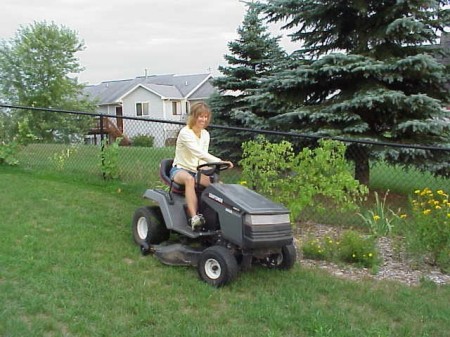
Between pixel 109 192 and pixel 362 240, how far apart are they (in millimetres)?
3996

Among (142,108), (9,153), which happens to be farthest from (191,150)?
(142,108)

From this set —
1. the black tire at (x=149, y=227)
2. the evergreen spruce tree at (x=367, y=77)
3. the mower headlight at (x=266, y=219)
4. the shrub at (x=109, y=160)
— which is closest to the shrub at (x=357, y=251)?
the mower headlight at (x=266, y=219)

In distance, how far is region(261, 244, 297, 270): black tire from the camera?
4.27 metres

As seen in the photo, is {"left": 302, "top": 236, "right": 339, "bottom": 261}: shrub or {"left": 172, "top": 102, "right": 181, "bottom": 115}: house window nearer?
{"left": 302, "top": 236, "right": 339, "bottom": 261}: shrub

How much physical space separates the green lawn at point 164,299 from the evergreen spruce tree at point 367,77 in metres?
3.39

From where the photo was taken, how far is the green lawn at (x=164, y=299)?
10.4 feet

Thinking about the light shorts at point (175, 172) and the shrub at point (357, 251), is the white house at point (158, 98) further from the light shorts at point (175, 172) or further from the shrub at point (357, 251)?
the shrub at point (357, 251)

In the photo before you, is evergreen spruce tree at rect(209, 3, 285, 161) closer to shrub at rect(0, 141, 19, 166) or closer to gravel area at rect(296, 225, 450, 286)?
shrub at rect(0, 141, 19, 166)

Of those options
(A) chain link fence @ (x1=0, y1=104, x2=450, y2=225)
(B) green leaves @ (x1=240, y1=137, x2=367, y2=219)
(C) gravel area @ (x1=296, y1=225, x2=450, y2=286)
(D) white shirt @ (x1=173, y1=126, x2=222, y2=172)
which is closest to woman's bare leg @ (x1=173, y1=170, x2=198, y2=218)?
(D) white shirt @ (x1=173, y1=126, x2=222, y2=172)

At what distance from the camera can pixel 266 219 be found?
385 centimetres

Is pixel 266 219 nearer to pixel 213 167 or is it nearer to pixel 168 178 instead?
pixel 213 167

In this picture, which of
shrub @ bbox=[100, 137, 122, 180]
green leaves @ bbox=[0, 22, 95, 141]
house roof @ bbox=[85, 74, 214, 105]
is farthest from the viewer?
house roof @ bbox=[85, 74, 214, 105]

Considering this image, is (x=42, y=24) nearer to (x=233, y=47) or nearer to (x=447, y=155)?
(x=233, y=47)

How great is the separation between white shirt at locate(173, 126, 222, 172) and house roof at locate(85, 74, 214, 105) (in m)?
36.2
